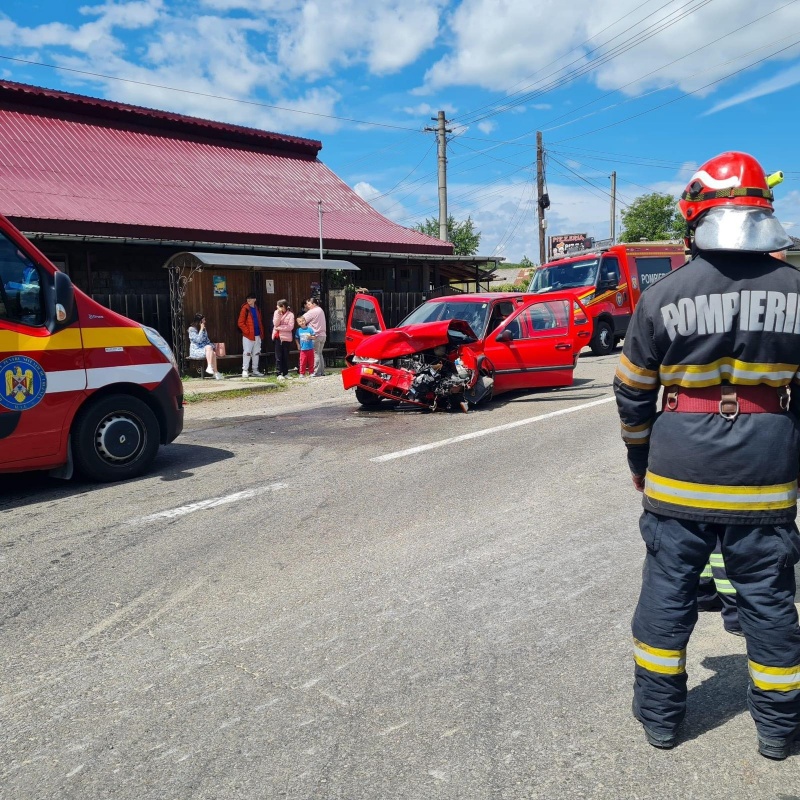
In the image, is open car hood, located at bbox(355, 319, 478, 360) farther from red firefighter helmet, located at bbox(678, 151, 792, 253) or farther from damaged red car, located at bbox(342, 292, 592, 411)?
red firefighter helmet, located at bbox(678, 151, 792, 253)

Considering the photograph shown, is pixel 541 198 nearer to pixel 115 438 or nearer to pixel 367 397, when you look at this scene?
pixel 367 397

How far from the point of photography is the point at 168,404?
7.29 meters

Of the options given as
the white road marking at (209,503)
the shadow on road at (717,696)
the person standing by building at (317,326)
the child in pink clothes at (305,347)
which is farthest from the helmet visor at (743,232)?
the child in pink clothes at (305,347)

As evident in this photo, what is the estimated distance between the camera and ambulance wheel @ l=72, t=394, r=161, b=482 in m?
6.66

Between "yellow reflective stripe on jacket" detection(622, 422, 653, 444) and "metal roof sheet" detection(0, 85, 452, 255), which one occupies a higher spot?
"metal roof sheet" detection(0, 85, 452, 255)

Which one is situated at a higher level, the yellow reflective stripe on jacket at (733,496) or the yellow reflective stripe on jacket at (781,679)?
the yellow reflective stripe on jacket at (733,496)

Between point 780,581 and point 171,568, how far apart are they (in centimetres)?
332

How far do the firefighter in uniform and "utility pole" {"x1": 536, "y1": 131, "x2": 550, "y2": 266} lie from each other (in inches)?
1196

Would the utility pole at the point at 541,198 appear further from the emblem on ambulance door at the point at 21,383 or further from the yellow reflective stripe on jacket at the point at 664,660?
the yellow reflective stripe on jacket at the point at 664,660

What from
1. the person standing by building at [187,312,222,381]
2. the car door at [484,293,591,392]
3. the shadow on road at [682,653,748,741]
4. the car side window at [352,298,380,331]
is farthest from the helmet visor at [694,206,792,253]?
the person standing by building at [187,312,222,381]

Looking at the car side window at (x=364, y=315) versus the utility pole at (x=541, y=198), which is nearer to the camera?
the car side window at (x=364, y=315)

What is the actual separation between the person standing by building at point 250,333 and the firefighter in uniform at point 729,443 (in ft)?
47.5

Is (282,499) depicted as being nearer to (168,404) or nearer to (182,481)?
Result: (182,481)

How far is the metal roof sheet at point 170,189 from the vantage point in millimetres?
17438
